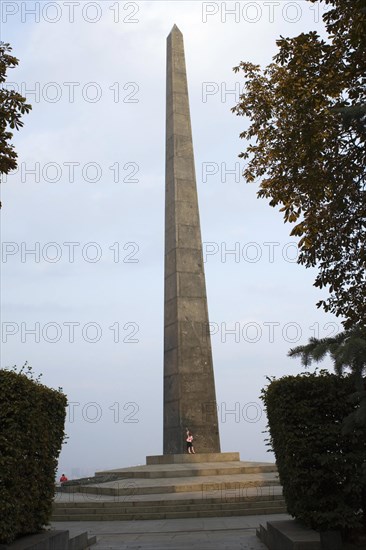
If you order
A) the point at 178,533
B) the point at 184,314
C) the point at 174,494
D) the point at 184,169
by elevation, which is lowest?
the point at 178,533

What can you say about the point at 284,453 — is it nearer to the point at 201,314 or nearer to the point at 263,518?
the point at 263,518

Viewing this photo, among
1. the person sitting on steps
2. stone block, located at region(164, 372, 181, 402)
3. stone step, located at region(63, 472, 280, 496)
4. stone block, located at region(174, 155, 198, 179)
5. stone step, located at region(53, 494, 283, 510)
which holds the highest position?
stone block, located at region(174, 155, 198, 179)

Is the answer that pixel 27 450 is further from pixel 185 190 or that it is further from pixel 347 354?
pixel 185 190

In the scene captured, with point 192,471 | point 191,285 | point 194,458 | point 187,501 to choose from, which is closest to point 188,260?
point 191,285

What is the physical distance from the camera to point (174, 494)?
17922mm

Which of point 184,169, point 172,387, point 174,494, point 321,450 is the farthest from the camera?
point 184,169

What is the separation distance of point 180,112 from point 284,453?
21.6m

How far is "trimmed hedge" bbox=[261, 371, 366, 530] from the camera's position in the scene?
350 inches

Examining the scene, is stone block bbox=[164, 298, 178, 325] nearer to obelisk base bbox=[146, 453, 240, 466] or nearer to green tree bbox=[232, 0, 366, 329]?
obelisk base bbox=[146, 453, 240, 466]

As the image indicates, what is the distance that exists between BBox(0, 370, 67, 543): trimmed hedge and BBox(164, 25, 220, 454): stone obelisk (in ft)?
49.8

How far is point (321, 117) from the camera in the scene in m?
11.9

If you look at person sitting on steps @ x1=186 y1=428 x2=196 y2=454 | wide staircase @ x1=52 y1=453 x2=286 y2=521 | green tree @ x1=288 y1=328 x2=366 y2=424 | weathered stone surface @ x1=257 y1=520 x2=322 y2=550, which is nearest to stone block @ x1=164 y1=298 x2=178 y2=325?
person sitting on steps @ x1=186 y1=428 x2=196 y2=454

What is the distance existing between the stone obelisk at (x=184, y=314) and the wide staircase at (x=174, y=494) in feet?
6.33

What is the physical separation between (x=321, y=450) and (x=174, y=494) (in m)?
9.85
